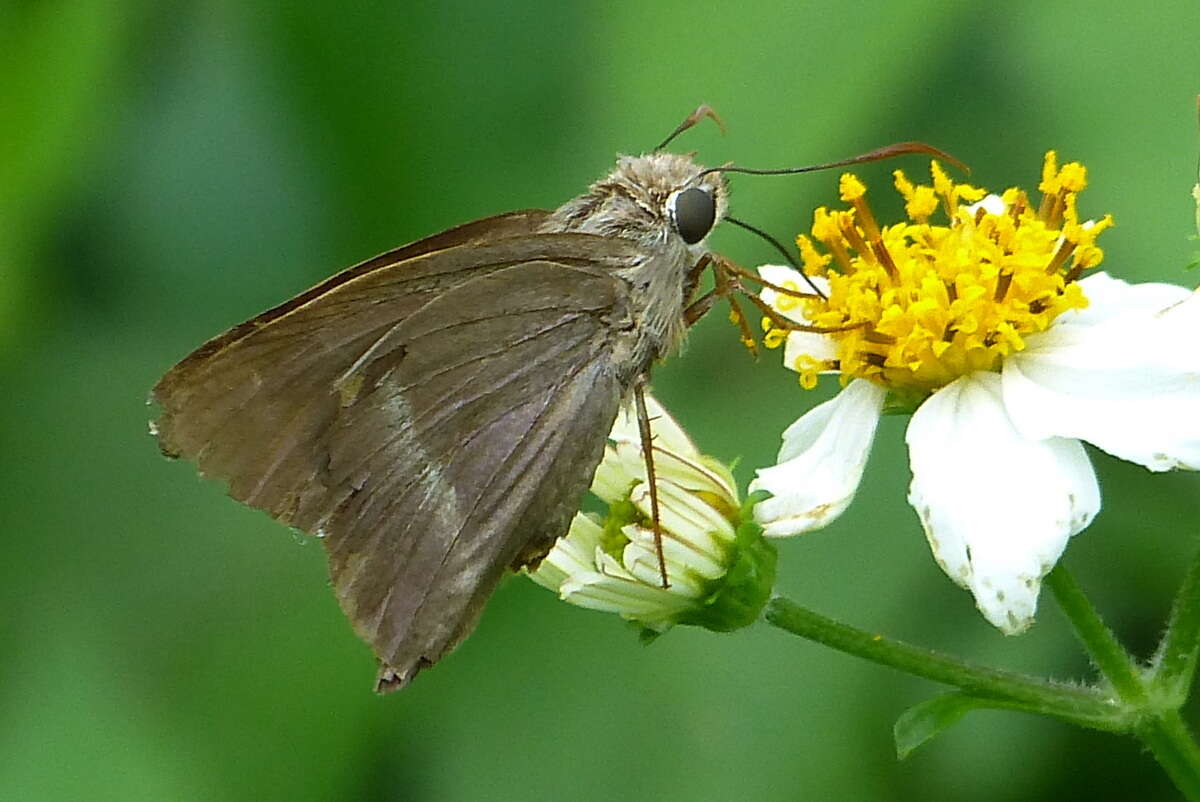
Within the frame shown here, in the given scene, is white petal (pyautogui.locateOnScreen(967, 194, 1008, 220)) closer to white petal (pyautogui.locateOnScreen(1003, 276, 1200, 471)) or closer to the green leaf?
white petal (pyautogui.locateOnScreen(1003, 276, 1200, 471))

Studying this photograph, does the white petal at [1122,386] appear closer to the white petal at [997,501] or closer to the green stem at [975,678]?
the white petal at [997,501]

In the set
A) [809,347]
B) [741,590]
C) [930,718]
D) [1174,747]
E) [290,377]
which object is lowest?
[1174,747]

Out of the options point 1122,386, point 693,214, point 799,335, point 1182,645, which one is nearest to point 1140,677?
point 1182,645

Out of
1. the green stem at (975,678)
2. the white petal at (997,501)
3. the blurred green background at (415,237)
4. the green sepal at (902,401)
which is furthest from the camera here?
the blurred green background at (415,237)

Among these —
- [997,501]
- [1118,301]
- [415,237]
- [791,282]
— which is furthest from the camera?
[415,237]

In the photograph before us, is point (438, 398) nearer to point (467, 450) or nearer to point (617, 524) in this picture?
point (467, 450)

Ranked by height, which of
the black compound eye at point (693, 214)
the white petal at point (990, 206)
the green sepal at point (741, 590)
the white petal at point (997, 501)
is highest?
the black compound eye at point (693, 214)

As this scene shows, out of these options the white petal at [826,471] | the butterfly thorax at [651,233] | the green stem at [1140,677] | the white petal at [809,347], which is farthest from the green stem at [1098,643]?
the butterfly thorax at [651,233]

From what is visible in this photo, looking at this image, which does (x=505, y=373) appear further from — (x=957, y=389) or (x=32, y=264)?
(x=32, y=264)
